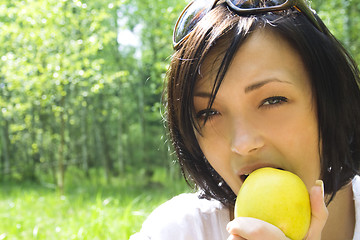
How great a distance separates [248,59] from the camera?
1.17 m

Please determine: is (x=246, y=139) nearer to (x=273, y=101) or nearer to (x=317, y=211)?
(x=273, y=101)

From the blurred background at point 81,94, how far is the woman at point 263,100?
→ 58 cm

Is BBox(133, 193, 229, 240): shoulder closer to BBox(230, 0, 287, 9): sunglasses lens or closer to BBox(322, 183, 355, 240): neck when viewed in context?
BBox(322, 183, 355, 240): neck

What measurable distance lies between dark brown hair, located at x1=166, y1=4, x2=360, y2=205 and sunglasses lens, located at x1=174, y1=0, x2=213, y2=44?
0.15 ft

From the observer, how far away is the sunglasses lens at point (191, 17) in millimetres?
1343

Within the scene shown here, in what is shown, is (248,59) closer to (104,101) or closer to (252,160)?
(252,160)

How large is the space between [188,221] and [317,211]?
→ 1.90 ft

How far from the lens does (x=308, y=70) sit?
1.23m

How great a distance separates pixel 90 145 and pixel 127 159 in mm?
2934

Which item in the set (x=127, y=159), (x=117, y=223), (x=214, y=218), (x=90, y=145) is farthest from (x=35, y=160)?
(x=214, y=218)

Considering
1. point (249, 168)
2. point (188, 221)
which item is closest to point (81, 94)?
point (188, 221)

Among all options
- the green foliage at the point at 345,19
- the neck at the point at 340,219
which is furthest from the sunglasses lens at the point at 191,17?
the green foliage at the point at 345,19

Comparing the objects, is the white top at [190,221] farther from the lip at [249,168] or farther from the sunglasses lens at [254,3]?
the sunglasses lens at [254,3]

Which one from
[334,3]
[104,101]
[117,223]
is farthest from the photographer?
[104,101]
